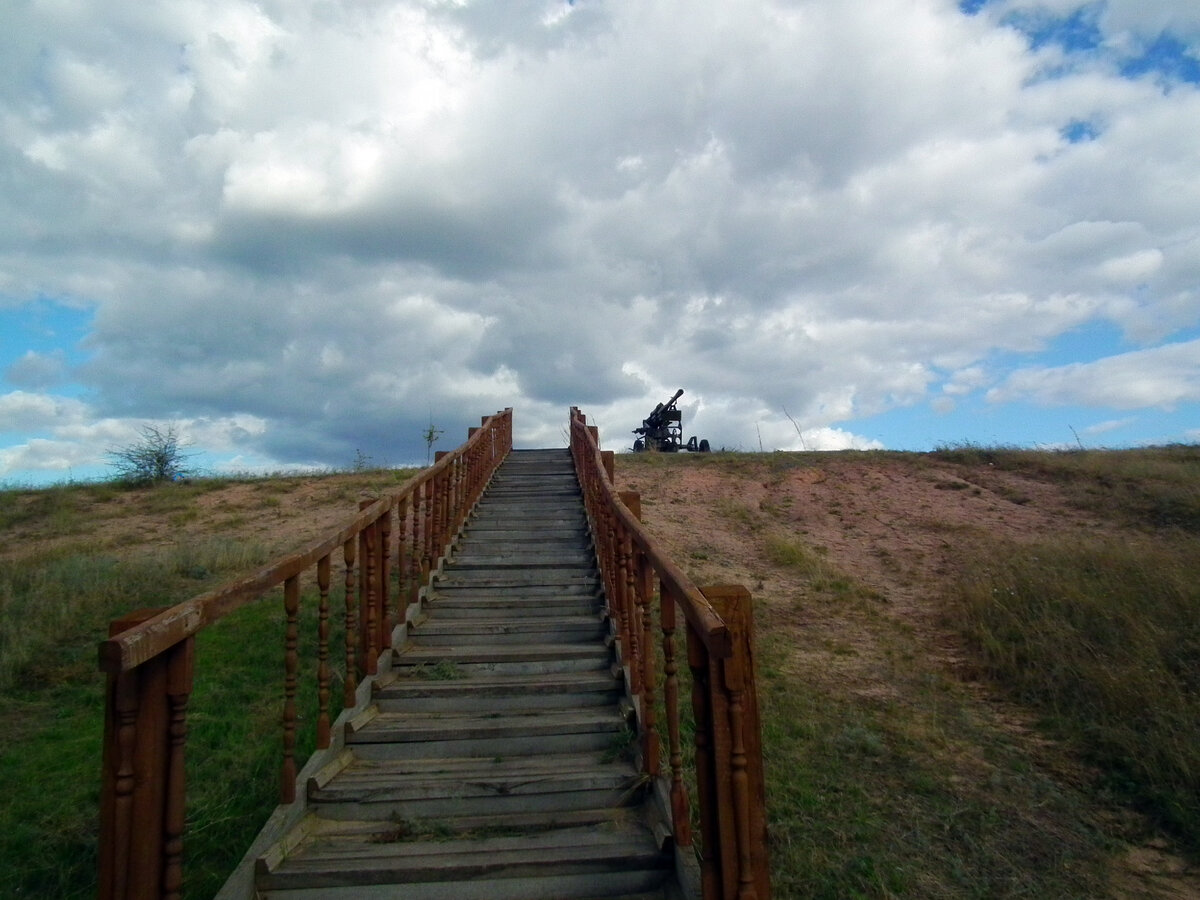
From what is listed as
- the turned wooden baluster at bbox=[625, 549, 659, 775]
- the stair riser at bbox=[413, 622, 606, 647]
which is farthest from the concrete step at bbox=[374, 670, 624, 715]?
the turned wooden baluster at bbox=[625, 549, 659, 775]

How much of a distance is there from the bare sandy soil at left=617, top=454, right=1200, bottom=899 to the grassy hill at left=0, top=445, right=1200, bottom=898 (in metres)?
0.03

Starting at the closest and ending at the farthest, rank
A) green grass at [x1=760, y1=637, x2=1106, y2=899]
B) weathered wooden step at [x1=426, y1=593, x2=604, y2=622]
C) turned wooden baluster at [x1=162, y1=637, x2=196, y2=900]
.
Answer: turned wooden baluster at [x1=162, y1=637, x2=196, y2=900] < green grass at [x1=760, y1=637, x2=1106, y2=899] < weathered wooden step at [x1=426, y1=593, x2=604, y2=622]

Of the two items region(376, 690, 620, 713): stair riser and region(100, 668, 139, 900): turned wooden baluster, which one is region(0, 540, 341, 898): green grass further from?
region(100, 668, 139, 900): turned wooden baluster

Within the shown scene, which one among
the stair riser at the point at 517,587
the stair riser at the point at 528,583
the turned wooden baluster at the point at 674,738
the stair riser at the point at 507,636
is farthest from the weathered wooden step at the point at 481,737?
the stair riser at the point at 528,583

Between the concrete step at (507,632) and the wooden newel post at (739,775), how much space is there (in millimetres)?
2984

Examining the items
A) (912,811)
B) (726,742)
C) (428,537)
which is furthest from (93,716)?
(912,811)

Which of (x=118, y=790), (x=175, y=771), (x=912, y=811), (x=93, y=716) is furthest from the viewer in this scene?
(x=93, y=716)

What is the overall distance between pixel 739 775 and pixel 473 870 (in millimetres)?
1378

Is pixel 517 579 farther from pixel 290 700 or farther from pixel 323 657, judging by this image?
pixel 290 700

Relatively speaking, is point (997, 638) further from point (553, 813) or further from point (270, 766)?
point (270, 766)

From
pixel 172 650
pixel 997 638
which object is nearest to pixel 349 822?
pixel 172 650

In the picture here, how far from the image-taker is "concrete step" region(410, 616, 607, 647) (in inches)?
208

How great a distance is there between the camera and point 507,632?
17.7ft

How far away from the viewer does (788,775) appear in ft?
14.1
